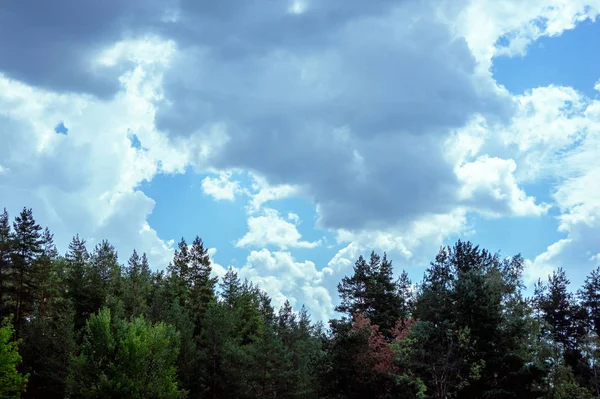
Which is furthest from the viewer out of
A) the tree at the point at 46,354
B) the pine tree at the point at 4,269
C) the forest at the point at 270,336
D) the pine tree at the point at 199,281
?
the pine tree at the point at 199,281

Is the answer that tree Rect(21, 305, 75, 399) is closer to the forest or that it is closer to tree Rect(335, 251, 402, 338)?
the forest

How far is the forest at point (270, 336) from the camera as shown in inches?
1519

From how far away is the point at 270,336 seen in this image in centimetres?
5759

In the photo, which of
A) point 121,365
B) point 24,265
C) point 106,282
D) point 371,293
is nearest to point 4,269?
point 24,265

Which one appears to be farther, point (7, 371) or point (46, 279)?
point (46, 279)

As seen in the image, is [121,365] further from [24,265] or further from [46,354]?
[24,265]

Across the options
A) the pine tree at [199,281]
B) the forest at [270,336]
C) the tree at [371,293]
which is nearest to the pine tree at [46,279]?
the forest at [270,336]

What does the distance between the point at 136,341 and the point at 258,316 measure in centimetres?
3772

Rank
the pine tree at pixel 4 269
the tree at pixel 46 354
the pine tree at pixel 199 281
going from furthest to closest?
the pine tree at pixel 199 281, the pine tree at pixel 4 269, the tree at pixel 46 354

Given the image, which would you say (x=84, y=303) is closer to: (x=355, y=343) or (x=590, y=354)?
(x=355, y=343)

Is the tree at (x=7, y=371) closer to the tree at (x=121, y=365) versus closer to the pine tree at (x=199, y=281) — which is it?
the tree at (x=121, y=365)

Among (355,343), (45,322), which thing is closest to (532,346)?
(355,343)

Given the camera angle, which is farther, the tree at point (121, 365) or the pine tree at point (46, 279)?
the pine tree at point (46, 279)

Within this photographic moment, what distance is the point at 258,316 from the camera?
79875 mm
